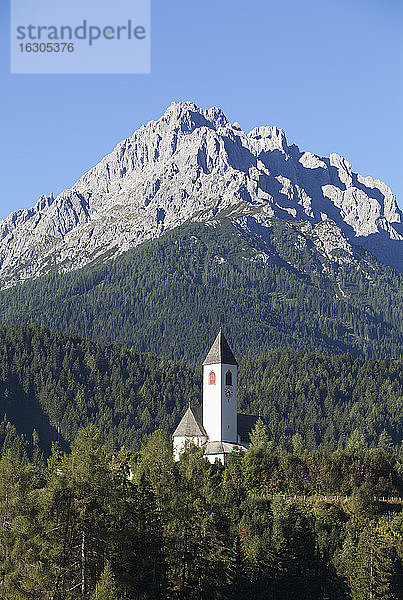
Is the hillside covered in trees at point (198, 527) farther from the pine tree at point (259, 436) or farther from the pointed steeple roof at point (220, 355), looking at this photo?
the pointed steeple roof at point (220, 355)

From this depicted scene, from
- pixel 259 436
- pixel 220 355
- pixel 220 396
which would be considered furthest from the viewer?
pixel 220 355

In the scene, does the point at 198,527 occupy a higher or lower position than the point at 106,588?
higher

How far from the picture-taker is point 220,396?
123812mm

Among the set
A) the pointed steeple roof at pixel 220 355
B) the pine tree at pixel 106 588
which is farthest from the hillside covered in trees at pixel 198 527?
the pointed steeple roof at pixel 220 355

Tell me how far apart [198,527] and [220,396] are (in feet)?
178

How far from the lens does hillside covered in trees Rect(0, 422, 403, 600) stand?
58.7 metres

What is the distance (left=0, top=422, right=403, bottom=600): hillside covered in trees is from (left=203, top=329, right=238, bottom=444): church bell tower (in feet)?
31.6

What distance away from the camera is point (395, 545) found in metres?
91.2

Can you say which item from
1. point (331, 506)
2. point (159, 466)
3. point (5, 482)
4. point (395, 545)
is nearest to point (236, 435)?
point (331, 506)

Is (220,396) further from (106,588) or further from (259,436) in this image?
(106,588)

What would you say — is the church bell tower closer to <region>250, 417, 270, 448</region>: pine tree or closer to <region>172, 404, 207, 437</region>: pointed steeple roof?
<region>172, 404, 207, 437</region>: pointed steeple roof

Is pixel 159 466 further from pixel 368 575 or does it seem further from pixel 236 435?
pixel 236 435

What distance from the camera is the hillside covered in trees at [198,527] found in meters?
58.7

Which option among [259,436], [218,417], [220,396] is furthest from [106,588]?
[220,396]
